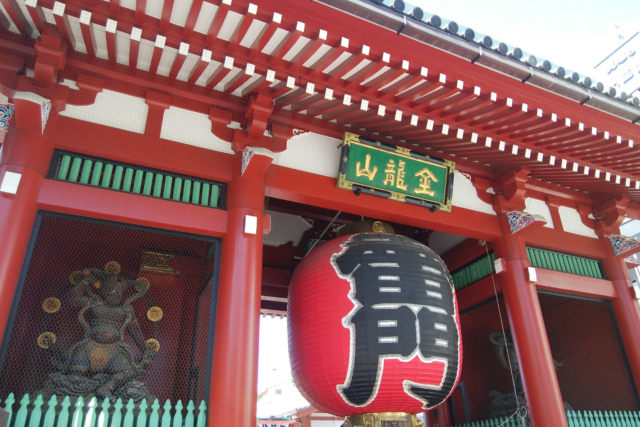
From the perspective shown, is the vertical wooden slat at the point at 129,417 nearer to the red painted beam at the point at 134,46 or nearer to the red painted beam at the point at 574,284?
the red painted beam at the point at 134,46

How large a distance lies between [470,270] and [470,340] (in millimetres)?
1193

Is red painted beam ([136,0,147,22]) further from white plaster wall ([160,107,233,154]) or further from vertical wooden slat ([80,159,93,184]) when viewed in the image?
vertical wooden slat ([80,159,93,184])

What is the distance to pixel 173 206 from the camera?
424cm

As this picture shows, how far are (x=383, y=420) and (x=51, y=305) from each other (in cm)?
369

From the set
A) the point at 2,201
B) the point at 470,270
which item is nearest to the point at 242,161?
the point at 2,201

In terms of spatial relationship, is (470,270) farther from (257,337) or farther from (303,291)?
(257,337)

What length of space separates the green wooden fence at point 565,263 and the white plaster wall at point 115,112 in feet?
16.4

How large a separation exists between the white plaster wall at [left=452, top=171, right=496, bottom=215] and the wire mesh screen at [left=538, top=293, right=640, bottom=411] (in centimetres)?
208

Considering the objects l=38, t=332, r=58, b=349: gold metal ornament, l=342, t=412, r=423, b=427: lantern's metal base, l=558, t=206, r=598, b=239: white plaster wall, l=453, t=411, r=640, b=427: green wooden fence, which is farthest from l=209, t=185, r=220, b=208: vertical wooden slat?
l=558, t=206, r=598, b=239: white plaster wall

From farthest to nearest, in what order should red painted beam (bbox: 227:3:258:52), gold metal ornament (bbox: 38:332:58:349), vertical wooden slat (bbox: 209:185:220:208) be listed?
gold metal ornament (bbox: 38:332:58:349)
vertical wooden slat (bbox: 209:185:220:208)
red painted beam (bbox: 227:3:258:52)

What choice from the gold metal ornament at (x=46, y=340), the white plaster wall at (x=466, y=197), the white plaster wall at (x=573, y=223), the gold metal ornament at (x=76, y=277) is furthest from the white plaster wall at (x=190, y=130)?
the white plaster wall at (x=573, y=223)

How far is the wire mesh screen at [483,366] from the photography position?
652 centimetres

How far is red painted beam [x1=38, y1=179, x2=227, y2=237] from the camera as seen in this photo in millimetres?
3871

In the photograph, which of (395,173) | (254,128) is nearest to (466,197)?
(395,173)
